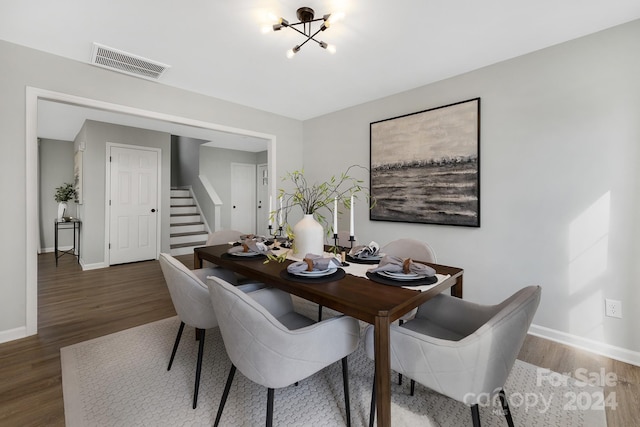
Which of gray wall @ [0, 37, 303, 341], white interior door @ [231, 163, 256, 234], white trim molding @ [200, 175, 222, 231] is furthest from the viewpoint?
white interior door @ [231, 163, 256, 234]

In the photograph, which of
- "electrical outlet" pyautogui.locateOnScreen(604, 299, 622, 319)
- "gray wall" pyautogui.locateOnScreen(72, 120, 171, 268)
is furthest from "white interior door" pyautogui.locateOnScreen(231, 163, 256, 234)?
"electrical outlet" pyautogui.locateOnScreen(604, 299, 622, 319)

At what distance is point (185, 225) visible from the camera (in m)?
6.35

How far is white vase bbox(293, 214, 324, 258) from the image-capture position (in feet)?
6.29

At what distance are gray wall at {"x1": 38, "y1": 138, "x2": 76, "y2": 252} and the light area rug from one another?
526 centimetres

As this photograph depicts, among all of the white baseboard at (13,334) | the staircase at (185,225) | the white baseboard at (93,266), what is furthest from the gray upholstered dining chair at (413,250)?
the staircase at (185,225)

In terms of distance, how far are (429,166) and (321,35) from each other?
1.59 m

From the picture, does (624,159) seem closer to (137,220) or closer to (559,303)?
(559,303)

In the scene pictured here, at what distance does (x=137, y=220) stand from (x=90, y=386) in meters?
3.83

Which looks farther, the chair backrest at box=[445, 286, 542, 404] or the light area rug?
the light area rug

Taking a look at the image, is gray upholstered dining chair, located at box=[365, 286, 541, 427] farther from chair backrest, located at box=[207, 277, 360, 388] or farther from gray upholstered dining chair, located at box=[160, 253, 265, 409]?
gray upholstered dining chair, located at box=[160, 253, 265, 409]

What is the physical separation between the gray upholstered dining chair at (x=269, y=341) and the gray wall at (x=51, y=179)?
6650 mm

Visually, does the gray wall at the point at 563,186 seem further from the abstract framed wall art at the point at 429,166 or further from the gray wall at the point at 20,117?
the gray wall at the point at 20,117

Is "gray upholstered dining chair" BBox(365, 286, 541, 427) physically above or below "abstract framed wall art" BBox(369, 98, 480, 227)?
below

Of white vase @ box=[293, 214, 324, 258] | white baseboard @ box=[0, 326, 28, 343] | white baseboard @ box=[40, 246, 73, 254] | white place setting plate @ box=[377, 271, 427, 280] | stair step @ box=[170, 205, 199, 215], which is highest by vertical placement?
stair step @ box=[170, 205, 199, 215]
